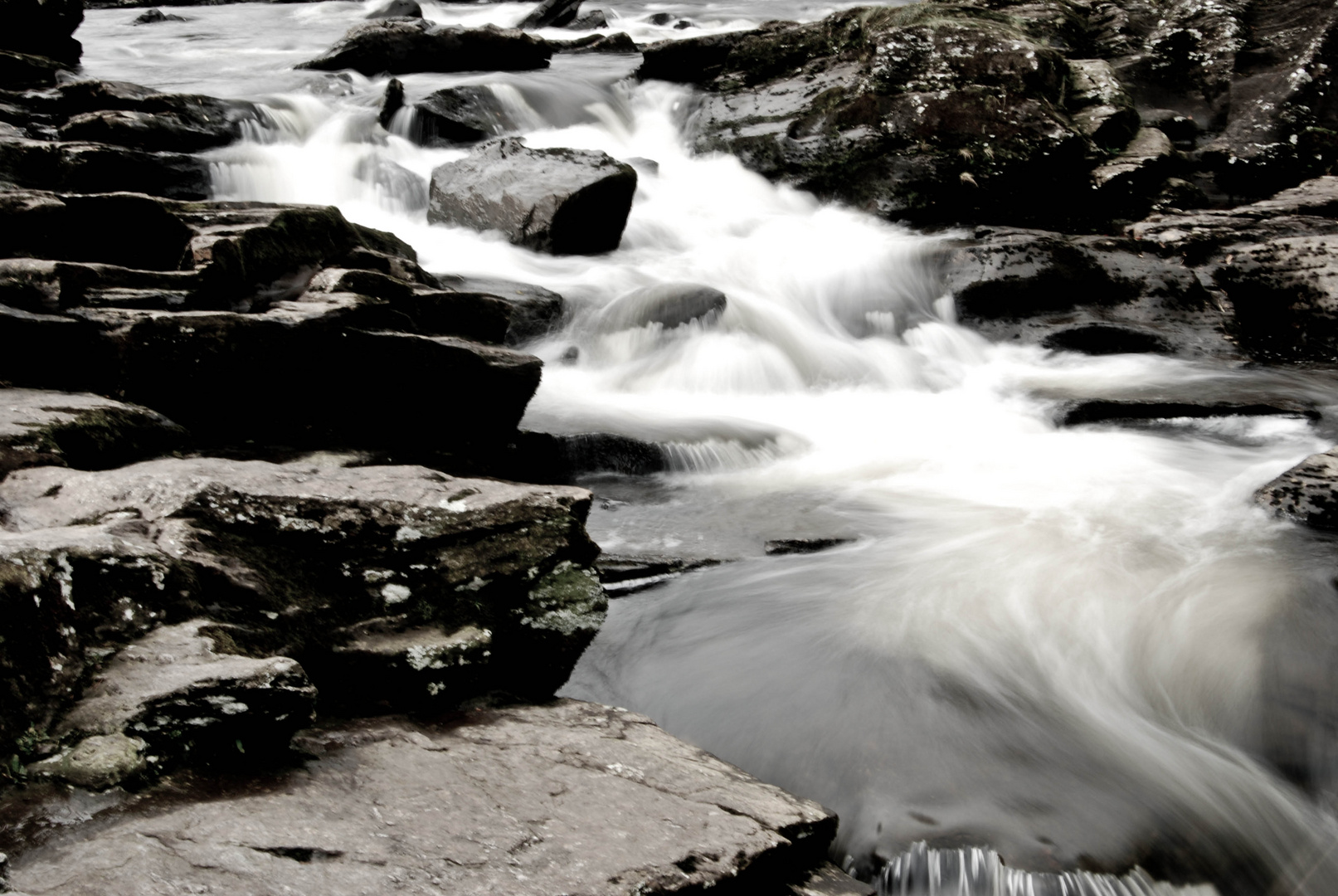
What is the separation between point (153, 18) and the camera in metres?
21.5

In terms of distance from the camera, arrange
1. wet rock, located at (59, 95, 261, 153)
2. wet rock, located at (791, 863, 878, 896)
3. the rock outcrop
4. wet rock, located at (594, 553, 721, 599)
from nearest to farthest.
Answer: wet rock, located at (791, 863, 878, 896) → the rock outcrop → wet rock, located at (594, 553, 721, 599) → wet rock, located at (59, 95, 261, 153)

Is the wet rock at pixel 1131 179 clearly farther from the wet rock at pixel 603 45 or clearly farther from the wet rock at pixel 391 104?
the wet rock at pixel 603 45

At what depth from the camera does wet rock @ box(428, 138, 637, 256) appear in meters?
9.20

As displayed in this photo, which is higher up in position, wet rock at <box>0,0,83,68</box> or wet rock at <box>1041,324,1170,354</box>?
wet rock at <box>0,0,83,68</box>

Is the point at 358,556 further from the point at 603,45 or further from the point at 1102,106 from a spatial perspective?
the point at 603,45

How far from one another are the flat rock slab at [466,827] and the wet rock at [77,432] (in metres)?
1.68

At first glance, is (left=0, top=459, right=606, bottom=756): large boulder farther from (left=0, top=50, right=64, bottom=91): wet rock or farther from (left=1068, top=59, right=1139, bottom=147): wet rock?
(left=1068, top=59, right=1139, bottom=147): wet rock

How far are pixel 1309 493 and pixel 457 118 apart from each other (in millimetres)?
9613

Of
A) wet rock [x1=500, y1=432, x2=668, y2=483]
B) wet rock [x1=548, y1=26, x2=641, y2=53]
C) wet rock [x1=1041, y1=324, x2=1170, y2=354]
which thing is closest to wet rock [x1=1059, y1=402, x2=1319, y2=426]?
wet rock [x1=1041, y1=324, x2=1170, y2=354]

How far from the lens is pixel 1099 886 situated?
3.14 metres

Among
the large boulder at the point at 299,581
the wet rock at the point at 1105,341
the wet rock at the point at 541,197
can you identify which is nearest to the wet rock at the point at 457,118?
the wet rock at the point at 541,197

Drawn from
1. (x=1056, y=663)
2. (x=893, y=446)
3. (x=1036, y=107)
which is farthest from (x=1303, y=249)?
(x=1056, y=663)

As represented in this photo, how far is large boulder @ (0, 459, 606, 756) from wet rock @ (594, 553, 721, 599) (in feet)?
2.98

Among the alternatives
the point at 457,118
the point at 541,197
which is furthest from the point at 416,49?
the point at 541,197
